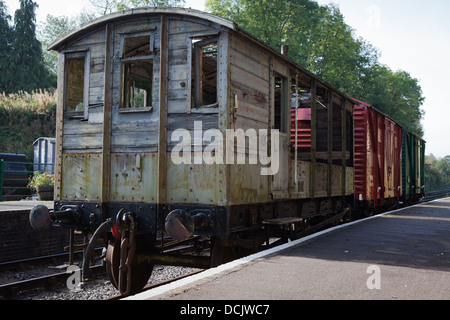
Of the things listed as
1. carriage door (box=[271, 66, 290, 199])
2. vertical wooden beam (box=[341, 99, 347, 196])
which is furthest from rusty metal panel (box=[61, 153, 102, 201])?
vertical wooden beam (box=[341, 99, 347, 196])

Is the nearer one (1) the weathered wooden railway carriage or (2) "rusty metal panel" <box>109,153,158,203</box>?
(1) the weathered wooden railway carriage

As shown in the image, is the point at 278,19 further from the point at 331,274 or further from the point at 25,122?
the point at 331,274

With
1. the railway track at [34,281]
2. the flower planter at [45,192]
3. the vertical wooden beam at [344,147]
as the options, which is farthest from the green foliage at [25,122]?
the vertical wooden beam at [344,147]

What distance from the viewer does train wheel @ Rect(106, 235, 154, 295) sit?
6.20 meters

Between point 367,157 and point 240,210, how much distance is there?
824 centimetres

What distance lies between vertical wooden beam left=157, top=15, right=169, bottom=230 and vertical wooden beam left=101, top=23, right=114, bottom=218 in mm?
881

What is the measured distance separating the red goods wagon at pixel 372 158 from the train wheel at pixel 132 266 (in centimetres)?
795

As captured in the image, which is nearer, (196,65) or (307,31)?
(196,65)

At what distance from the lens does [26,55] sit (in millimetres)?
38000

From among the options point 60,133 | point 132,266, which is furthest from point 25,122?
point 132,266

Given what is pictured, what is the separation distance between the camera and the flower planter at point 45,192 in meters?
13.9

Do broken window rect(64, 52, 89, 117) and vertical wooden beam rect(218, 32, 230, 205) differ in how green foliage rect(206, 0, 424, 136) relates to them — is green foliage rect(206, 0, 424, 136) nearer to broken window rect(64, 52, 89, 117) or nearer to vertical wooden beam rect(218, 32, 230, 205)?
broken window rect(64, 52, 89, 117)

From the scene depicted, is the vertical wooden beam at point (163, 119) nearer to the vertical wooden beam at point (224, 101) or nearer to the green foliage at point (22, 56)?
the vertical wooden beam at point (224, 101)

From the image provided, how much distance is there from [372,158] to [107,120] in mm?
9537
